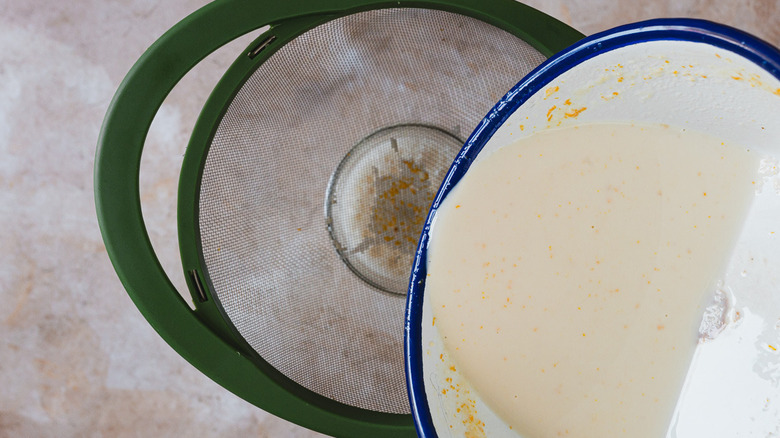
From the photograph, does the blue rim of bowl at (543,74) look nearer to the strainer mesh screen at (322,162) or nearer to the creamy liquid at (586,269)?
the creamy liquid at (586,269)

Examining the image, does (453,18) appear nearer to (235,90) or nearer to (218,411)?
(235,90)

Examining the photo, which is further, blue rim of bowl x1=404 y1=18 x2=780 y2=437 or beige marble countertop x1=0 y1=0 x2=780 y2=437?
beige marble countertop x1=0 y1=0 x2=780 y2=437

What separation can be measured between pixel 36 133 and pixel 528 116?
1.06 m

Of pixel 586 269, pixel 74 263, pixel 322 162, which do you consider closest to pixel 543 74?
pixel 586 269

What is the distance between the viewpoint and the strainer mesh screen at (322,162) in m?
0.71

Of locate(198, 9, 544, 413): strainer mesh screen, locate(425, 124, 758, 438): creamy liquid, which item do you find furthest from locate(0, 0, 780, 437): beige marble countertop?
locate(425, 124, 758, 438): creamy liquid

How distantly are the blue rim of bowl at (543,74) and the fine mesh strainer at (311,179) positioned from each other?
0.68 ft

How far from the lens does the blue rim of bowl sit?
0.39 meters

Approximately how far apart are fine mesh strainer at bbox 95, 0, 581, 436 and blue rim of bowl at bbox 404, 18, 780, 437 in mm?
206

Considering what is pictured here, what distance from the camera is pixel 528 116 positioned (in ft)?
1.69

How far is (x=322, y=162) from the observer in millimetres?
776

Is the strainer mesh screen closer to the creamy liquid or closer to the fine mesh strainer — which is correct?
the fine mesh strainer

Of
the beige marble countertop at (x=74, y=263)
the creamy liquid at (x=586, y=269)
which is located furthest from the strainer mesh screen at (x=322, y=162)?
the beige marble countertop at (x=74, y=263)

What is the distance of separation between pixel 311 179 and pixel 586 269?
372 mm
